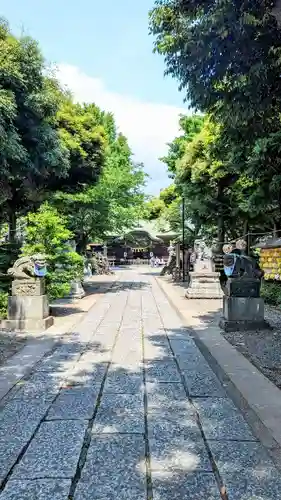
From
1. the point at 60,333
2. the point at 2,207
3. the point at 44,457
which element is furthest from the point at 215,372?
the point at 2,207

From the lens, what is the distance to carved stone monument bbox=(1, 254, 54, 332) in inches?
331

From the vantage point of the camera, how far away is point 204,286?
15.0 metres

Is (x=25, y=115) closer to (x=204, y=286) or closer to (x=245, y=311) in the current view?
(x=245, y=311)

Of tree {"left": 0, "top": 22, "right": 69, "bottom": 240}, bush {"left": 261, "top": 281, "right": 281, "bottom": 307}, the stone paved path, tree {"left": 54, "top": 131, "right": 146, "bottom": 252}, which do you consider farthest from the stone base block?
tree {"left": 54, "top": 131, "right": 146, "bottom": 252}

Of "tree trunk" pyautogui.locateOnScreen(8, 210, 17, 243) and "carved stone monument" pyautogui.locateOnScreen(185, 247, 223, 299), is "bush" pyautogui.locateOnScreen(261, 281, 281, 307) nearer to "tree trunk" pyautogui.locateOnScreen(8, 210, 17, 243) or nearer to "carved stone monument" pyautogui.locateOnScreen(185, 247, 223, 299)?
"carved stone monument" pyautogui.locateOnScreen(185, 247, 223, 299)

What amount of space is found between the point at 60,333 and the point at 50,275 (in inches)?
93.1

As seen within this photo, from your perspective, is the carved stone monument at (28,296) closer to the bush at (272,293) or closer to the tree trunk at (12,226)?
the tree trunk at (12,226)

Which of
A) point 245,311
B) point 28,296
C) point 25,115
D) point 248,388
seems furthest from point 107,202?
point 248,388

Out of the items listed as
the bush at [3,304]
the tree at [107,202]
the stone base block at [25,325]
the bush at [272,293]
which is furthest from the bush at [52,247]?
the tree at [107,202]

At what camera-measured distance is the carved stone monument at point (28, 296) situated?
8398mm

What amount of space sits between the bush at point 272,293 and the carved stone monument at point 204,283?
5.95 ft

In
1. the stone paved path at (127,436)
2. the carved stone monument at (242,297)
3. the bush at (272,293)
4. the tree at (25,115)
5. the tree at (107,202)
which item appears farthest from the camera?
the tree at (107,202)

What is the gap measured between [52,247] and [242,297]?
15.1 feet

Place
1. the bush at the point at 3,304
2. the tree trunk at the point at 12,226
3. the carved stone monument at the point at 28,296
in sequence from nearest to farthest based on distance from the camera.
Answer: the carved stone monument at the point at 28,296 → the bush at the point at 3,304 → the tree trunk at the point at 12,226
